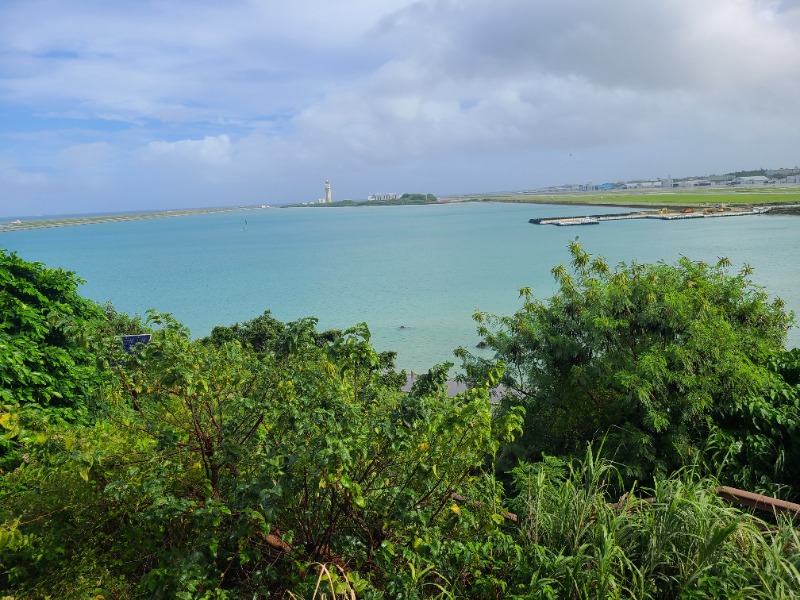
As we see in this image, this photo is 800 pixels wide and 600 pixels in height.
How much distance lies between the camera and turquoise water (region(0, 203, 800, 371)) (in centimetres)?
2984

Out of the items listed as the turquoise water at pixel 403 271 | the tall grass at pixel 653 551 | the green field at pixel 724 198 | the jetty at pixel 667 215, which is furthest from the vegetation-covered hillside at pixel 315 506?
the green field at pixel 724 198

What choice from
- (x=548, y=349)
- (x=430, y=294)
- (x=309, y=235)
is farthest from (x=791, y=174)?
(x=548, y=349)

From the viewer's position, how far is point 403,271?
157 ft

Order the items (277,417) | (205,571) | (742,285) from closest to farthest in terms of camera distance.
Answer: (205,571) → (277,417) → (742,285)

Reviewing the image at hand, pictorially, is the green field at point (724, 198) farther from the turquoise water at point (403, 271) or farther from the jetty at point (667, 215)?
the turquoise water at point (403, 271)

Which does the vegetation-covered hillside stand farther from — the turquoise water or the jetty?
the jetty

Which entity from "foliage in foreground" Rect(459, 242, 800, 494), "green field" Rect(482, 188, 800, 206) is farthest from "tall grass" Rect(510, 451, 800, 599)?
"green field" Rect(482, 188, 800, 206)

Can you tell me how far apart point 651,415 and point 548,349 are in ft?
5.72

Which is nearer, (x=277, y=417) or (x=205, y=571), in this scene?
(x=205, y=571)

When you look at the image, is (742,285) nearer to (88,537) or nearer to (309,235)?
(88,537)

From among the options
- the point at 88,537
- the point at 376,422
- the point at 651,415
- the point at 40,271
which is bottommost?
the point at 651,415

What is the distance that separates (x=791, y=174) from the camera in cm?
16462

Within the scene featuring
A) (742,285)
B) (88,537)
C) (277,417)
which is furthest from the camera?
(742,285)

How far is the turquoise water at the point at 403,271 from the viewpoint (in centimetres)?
2984
